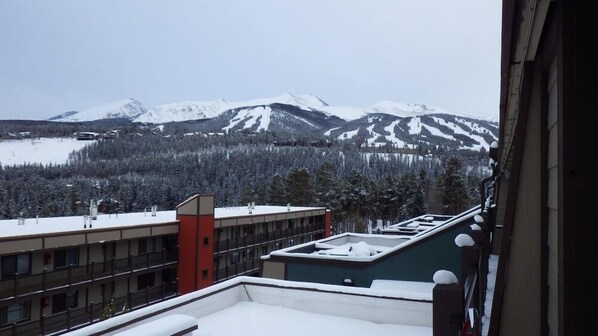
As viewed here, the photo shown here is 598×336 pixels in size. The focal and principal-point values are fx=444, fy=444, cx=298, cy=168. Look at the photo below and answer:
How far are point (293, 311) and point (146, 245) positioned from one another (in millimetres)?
18394

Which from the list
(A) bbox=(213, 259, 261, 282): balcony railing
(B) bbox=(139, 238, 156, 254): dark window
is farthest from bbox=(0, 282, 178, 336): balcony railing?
(A) bbox=(213, 259, 261, 282): balcony railing

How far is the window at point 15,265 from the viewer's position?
17.4 m

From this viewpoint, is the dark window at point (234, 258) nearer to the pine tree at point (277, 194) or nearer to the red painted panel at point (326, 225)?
the red painted panel at point (326, 225)

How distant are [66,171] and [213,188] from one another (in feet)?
133

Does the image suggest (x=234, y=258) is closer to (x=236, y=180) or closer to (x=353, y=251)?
(x=353, y=251)

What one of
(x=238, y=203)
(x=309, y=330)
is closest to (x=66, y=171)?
(x=238, y=203)

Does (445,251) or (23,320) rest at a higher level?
(445,251)

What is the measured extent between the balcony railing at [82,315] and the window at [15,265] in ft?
6.54

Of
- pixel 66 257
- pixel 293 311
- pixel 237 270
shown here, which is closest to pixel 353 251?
pixel 293 311

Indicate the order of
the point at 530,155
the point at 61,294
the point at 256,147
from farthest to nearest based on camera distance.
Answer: the point at 256,147 < the point at 61,294 < the point at 530,155

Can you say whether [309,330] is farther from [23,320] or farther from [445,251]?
[23,320]

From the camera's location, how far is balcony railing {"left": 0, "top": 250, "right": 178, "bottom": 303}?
56.6ft

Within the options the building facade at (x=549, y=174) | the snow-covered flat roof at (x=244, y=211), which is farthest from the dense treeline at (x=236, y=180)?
the building facade at (x=549, y=174)

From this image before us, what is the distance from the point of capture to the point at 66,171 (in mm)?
99750
